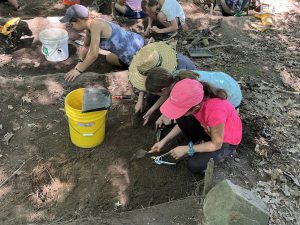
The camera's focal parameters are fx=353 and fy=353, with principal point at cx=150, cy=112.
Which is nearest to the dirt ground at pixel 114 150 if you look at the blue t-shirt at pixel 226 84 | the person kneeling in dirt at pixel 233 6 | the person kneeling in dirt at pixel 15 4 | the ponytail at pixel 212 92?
the blue t-shirt at pixel 226 84

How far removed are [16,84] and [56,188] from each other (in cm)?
182

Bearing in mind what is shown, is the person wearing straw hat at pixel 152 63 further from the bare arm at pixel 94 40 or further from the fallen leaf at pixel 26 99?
the fallen leaf at pixel 26 99

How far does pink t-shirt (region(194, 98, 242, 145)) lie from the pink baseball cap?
19cm

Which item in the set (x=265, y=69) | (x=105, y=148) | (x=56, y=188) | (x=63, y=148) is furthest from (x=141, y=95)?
(x=265, y=69)

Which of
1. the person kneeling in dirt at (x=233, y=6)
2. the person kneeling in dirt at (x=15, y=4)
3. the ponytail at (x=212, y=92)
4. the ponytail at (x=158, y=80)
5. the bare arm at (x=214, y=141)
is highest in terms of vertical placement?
the ponytail at (x=212, y=92)

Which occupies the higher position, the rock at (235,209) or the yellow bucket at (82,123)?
the rock at (235,209)

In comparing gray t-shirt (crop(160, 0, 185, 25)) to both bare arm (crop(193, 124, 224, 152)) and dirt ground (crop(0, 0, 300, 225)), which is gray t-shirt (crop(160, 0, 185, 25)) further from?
bare arm (crop(193, 124, 224, 152))

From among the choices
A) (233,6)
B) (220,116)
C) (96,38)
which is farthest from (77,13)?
(233,6)

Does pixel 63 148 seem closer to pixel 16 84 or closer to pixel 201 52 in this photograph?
pixel 16 84

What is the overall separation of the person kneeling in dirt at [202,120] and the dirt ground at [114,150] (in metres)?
0.25

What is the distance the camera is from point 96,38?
4.41m

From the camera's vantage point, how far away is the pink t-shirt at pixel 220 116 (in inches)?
117

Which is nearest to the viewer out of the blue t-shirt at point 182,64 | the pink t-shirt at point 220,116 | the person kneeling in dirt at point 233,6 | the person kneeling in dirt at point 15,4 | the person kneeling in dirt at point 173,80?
the pink t-shirt at point 220,116

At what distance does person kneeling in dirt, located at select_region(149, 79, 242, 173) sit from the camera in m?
2.85
